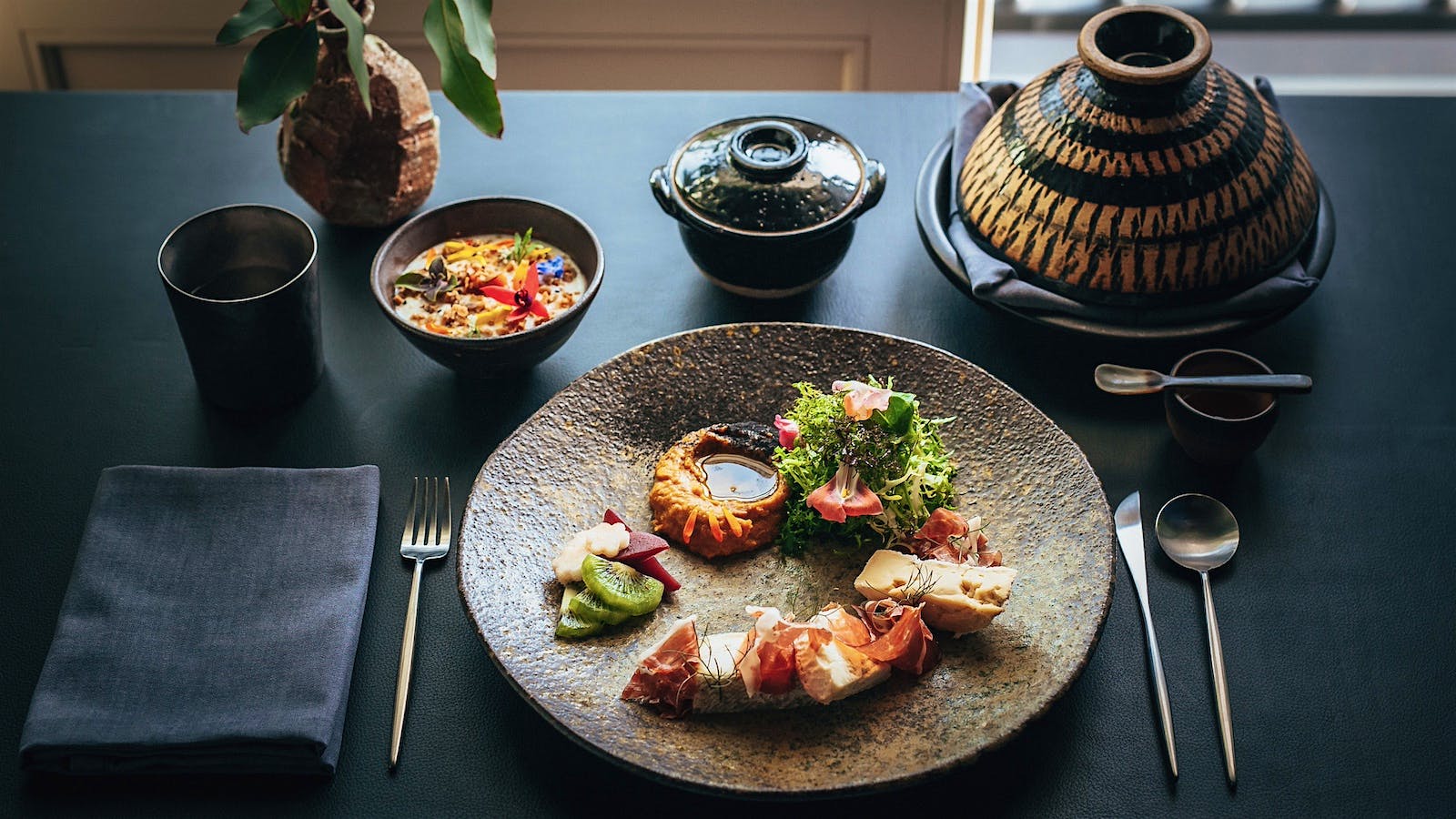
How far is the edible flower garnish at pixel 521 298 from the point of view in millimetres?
1657

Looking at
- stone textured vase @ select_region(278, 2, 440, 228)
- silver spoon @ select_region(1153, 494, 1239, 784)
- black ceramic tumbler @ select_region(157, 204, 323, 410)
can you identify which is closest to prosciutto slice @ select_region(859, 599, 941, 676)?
silver spoon @ select_region(1153, 494, 1239, 784)

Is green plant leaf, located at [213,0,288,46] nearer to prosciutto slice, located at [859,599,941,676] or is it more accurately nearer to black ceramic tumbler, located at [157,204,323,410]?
black ceramic tumbler, located at [157,204,323,410]

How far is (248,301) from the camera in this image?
152 cm

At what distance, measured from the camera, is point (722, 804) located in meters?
1.22

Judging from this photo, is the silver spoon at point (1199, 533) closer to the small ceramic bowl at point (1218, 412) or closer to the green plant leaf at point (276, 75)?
the small ceramic bowl at point (1218, 412)

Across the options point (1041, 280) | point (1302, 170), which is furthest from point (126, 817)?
point (1302, 170)

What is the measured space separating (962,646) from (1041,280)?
1.79 feet

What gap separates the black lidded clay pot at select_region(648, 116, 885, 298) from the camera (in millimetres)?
1662

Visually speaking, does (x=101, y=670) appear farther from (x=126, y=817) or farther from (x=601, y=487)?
(x=601, y=487)

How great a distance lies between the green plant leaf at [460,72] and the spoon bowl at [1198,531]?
100 centimetres

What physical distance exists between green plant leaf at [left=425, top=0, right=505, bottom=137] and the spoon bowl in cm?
100

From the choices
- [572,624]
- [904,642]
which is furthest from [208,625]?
[904,642]

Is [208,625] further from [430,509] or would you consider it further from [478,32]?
[478,32]

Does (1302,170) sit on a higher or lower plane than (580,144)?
higher
